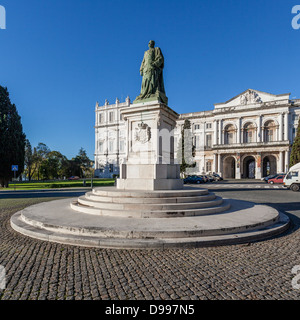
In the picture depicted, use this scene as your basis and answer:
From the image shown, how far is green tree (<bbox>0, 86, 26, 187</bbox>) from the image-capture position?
2291cm

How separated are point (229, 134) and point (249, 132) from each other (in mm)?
4451

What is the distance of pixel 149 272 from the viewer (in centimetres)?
322

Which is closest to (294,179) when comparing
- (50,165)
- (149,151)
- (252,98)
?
(149,151)

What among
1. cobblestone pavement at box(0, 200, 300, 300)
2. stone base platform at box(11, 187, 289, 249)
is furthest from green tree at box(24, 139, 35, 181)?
cobblestone pavement at box(0, 200, 300, 300)

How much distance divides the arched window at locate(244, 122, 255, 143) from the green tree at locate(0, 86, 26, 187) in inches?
1781

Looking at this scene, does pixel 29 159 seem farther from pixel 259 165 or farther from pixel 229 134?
pixel 259 165

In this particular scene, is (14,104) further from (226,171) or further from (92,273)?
(226,171)

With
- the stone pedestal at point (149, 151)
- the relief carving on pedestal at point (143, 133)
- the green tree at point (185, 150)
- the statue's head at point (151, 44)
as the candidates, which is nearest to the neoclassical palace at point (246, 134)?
the green tree at point (185, 150)

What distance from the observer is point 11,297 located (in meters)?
2.58

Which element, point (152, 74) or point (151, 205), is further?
point (152, 74)

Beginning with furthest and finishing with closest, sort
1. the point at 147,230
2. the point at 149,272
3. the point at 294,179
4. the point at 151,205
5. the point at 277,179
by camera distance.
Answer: the point at 277,179
the point at 294,179
the point at 151,205
the point at 147,230
the point at 149,272

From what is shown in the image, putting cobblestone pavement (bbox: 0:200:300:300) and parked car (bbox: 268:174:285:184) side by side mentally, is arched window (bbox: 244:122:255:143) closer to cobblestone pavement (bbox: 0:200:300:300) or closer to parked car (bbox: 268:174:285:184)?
parked car (bbox: 268:174:285:184)

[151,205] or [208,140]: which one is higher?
[208,140]

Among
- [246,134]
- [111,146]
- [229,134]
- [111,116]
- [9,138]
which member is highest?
[111,116]
